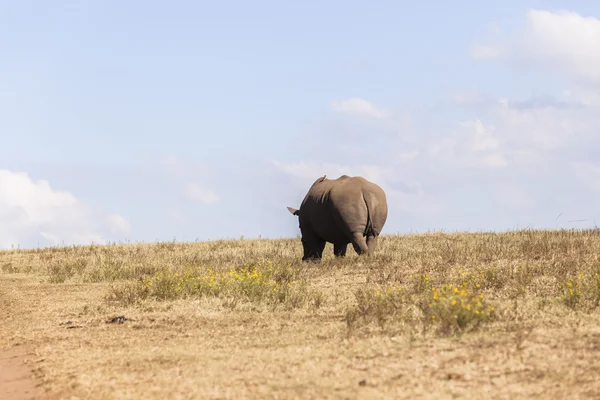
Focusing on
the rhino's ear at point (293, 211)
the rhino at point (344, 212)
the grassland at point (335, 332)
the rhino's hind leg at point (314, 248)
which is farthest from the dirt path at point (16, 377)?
the rhino's ear at point (293, 211)

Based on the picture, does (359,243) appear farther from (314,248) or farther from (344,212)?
(314,248)

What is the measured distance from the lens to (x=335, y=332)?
8.54 m

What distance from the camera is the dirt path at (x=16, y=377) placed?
7012mm

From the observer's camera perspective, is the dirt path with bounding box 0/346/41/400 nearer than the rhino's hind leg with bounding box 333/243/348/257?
Yes

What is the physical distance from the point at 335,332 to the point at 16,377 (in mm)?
3694

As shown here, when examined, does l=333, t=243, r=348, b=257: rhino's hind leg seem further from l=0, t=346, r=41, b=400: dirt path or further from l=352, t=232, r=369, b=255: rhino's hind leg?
l=0, t=346, r=41, b=400: dirt path

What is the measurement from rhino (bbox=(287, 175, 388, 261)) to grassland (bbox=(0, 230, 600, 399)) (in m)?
3.03

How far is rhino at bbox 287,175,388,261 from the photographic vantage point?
1941 centimetres

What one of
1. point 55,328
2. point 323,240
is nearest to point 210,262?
point 323,240

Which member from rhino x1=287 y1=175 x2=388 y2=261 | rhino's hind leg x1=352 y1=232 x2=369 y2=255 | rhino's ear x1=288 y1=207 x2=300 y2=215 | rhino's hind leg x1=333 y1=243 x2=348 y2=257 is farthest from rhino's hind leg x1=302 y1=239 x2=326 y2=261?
rhino's hind leg x1=352 y1=232 x2=369 y2=255

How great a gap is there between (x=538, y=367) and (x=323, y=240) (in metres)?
15.3

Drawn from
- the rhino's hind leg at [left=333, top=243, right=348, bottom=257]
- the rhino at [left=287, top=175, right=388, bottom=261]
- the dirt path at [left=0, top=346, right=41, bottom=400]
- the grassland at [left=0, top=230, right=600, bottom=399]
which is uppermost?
the rhino at [left=287, top=175, right=388, bottom=261]

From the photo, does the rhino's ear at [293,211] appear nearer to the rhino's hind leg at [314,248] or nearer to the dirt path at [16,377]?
the rhino's hind leg at [314,248]

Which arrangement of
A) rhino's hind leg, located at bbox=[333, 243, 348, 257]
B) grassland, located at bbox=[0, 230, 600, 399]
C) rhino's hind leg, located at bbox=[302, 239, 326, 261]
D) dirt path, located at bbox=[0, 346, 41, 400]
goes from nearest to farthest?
grassland, located at bbox=[0, 230, 600, 399], dirt path, located at bbox=[0, 346, 41, 400], rhino's hind leg, located at bbox=[333, 243, 348, 257], rhino's hind leg, located at bbox=[302, 239, 326, 261]
